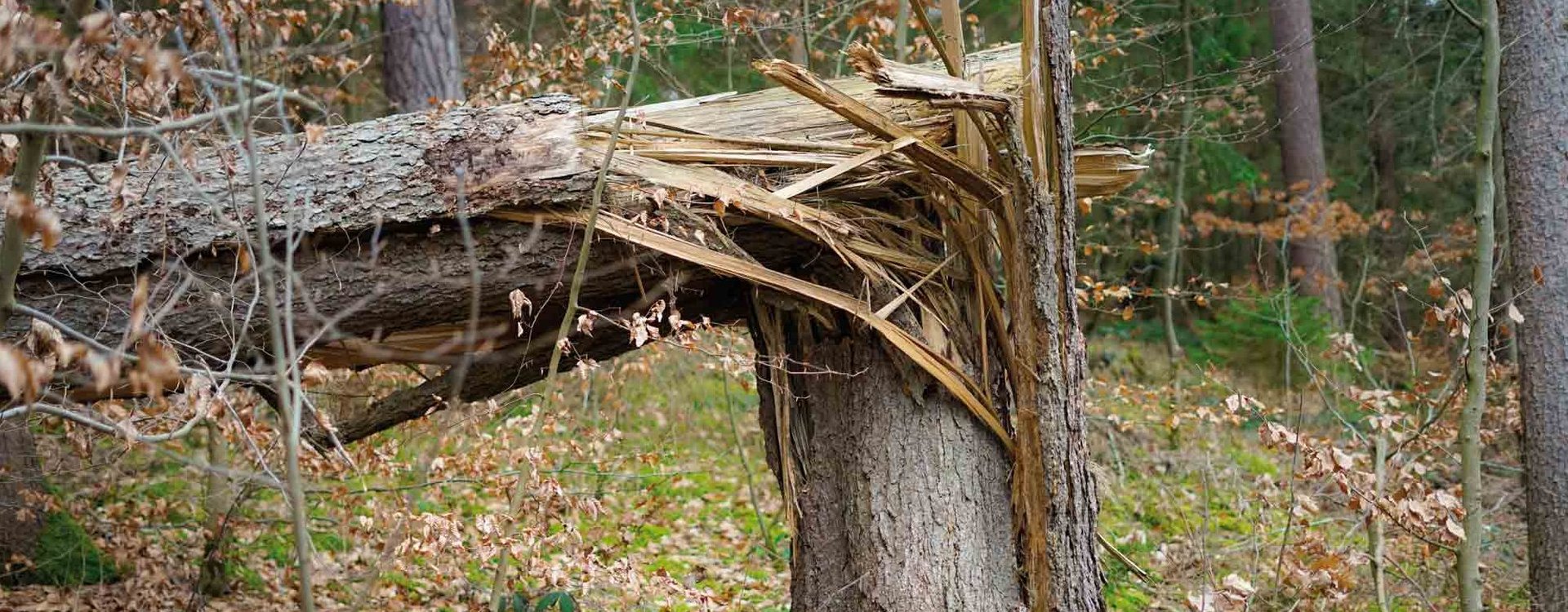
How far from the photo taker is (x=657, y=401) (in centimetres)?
870

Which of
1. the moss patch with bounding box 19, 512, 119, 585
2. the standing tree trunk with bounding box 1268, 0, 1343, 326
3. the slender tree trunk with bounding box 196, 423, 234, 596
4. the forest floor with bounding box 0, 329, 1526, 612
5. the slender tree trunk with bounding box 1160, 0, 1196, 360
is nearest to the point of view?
the forest floor with bounding box 0, 329, 1526, 612

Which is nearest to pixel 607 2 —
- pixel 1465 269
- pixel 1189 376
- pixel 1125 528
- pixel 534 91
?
pixel 534 91

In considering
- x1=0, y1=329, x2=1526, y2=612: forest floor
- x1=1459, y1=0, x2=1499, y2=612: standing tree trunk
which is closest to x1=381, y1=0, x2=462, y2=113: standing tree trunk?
x1=0, y1=329, x2=1526, y2=612: forest floor

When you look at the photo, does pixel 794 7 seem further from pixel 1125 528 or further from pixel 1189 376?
pixel 1189 376

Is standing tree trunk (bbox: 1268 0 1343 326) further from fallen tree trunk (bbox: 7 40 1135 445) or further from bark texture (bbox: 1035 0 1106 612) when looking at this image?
fallen tree trunk (bbox: 7 40 1135 445)

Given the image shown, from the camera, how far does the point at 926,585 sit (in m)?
3.25

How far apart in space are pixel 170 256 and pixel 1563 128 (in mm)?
5268

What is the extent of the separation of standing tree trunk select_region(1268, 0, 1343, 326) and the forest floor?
8.08ft

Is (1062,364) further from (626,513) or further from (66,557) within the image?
(66,557)

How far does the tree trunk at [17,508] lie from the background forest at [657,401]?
0.9 inches

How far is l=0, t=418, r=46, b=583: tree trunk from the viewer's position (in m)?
4.99

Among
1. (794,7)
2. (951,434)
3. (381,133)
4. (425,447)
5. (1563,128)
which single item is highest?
(794,7)

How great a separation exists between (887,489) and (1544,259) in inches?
129

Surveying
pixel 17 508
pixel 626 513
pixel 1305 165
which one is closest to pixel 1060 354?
pixel 626 513
